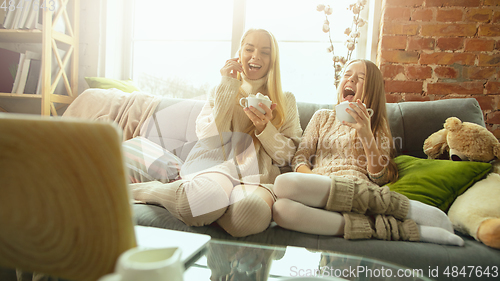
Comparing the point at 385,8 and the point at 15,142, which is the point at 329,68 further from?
the point at 15,142

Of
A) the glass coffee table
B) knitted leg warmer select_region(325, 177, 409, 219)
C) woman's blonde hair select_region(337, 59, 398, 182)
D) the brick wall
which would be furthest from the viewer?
the brick wall

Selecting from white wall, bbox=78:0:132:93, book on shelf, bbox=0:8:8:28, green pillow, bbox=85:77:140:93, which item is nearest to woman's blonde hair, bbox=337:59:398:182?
green pillow, bbox=85:77:140:93

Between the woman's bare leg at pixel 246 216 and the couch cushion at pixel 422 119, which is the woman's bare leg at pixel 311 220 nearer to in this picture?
the woman's bare leg at pixel 246 216

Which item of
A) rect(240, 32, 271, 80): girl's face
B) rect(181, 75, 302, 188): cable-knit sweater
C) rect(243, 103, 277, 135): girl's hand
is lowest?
rect(181, 75, 302, 188): cable-knit sweater

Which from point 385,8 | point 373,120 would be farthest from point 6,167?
point 385,8

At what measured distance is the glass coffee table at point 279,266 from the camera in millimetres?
549

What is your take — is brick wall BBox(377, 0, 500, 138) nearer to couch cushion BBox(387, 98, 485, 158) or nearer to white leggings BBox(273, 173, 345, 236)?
couch cushion BBox(387, 98, 485, 158)

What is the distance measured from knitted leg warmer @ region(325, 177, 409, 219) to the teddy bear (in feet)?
0.62

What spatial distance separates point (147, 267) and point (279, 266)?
1.38 ft

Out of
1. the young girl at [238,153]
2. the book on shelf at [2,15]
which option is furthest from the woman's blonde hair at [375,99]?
the book on shelf at [2,15]

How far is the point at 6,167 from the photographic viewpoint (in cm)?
29

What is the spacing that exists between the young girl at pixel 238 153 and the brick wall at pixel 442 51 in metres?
0.80

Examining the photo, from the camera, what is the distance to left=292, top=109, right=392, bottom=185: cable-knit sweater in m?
1.21

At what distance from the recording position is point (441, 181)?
1076 mm
